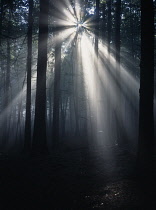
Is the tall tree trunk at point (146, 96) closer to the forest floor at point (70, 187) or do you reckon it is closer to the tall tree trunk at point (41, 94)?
the forest floor at point (70, 187)

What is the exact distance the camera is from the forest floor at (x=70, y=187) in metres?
5.49

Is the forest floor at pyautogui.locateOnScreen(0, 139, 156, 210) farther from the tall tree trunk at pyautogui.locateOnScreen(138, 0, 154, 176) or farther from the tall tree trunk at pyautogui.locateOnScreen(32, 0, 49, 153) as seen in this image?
the tall tree trunk at pyautogui.locateOnScreen(32, 0, 49, 153)

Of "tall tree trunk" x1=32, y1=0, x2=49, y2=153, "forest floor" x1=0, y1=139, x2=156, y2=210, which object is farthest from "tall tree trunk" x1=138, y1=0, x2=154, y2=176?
"tall tree trunk" x1=32, y1=0, x2=49, y2=153

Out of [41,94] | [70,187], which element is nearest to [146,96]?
[70,187]

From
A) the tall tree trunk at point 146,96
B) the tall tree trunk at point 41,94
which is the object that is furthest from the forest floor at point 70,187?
the tall tree trunk at point 41,94

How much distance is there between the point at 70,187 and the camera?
6859 millimetres

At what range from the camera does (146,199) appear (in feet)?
17.9

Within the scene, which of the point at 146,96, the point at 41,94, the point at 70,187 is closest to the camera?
the point at 70,187

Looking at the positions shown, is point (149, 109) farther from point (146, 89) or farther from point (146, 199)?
point (146, 199)

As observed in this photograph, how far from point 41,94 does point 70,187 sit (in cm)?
655

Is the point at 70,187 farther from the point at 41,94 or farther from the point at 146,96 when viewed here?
the point at 41,94

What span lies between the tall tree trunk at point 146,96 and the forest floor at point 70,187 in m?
0.80

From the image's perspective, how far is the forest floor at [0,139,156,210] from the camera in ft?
18.0

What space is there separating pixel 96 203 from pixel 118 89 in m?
13.8
